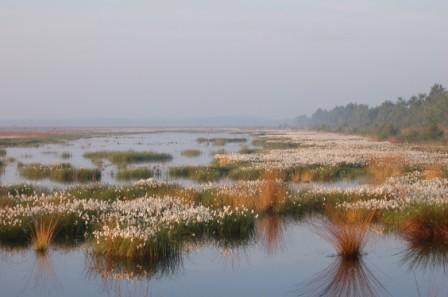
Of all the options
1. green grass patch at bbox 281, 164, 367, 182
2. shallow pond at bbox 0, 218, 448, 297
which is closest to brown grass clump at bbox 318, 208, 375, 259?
shallow pond at bbox 0, 218, 448, 297

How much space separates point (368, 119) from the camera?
140 m

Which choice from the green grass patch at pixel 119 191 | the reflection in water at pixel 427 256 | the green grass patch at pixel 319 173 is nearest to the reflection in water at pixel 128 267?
the reflection in water at pixel 427 256

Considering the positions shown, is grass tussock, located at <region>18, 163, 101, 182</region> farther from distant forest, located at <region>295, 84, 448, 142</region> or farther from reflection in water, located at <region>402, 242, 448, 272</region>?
distant forest, located at <region>295, 84, 448, 142</region>

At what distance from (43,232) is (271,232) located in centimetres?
593

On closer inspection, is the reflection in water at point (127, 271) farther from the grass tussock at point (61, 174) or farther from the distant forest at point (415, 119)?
the distant forest at point (415, 119)

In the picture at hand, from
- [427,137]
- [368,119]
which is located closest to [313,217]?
[427,137]

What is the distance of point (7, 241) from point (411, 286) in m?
9.55

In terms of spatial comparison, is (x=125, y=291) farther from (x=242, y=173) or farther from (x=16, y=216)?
(x=242, y=173)

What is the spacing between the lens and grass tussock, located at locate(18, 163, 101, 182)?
30359mm

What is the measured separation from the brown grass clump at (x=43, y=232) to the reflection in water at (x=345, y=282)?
6.44 m

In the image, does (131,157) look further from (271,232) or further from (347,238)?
(347,238)

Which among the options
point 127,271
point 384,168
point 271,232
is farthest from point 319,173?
point 127,271

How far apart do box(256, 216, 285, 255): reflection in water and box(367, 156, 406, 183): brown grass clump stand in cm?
930

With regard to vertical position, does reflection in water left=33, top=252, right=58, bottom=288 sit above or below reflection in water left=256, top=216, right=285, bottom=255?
below
